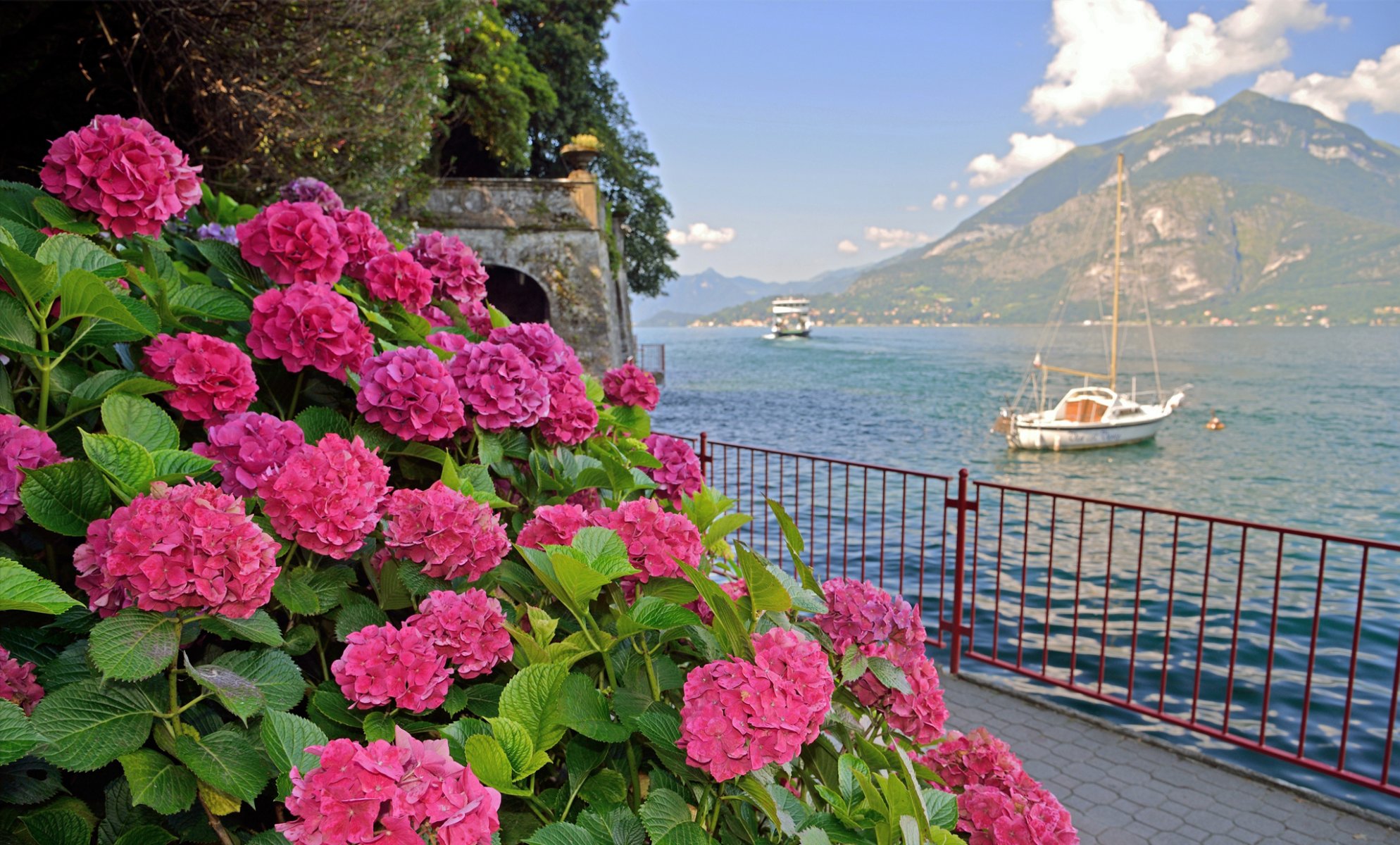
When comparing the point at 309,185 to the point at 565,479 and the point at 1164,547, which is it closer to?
the point at 565,479

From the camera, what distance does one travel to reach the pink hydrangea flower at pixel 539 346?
1.83 meters

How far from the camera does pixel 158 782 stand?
0.99 meters

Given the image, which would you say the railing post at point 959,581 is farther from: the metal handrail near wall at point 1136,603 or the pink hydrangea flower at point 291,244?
the pink hydrangea flower at point 291,244

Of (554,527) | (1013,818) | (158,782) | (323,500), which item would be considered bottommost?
(1013,818)

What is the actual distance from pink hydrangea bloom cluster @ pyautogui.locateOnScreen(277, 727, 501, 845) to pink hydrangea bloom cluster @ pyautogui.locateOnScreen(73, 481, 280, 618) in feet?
0.96

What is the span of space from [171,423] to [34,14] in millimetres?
7537

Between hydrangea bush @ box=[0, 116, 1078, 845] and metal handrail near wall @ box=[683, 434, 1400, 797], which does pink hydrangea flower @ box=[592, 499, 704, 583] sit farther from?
metal handrail near wall @ box=[683, 434, 1400, 797]

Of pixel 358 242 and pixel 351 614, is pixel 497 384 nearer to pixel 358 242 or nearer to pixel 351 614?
pixel 351 614

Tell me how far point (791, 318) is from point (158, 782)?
138384mm

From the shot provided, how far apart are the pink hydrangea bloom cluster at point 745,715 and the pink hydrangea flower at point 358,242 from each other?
1396mm

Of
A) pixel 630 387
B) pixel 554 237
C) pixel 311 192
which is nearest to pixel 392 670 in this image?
pixel 630 387

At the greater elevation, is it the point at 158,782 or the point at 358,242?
the point at 358,242

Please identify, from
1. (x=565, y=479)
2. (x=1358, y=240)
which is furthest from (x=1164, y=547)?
(x=1358, y=240)

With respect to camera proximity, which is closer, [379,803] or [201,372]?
[379,803]
